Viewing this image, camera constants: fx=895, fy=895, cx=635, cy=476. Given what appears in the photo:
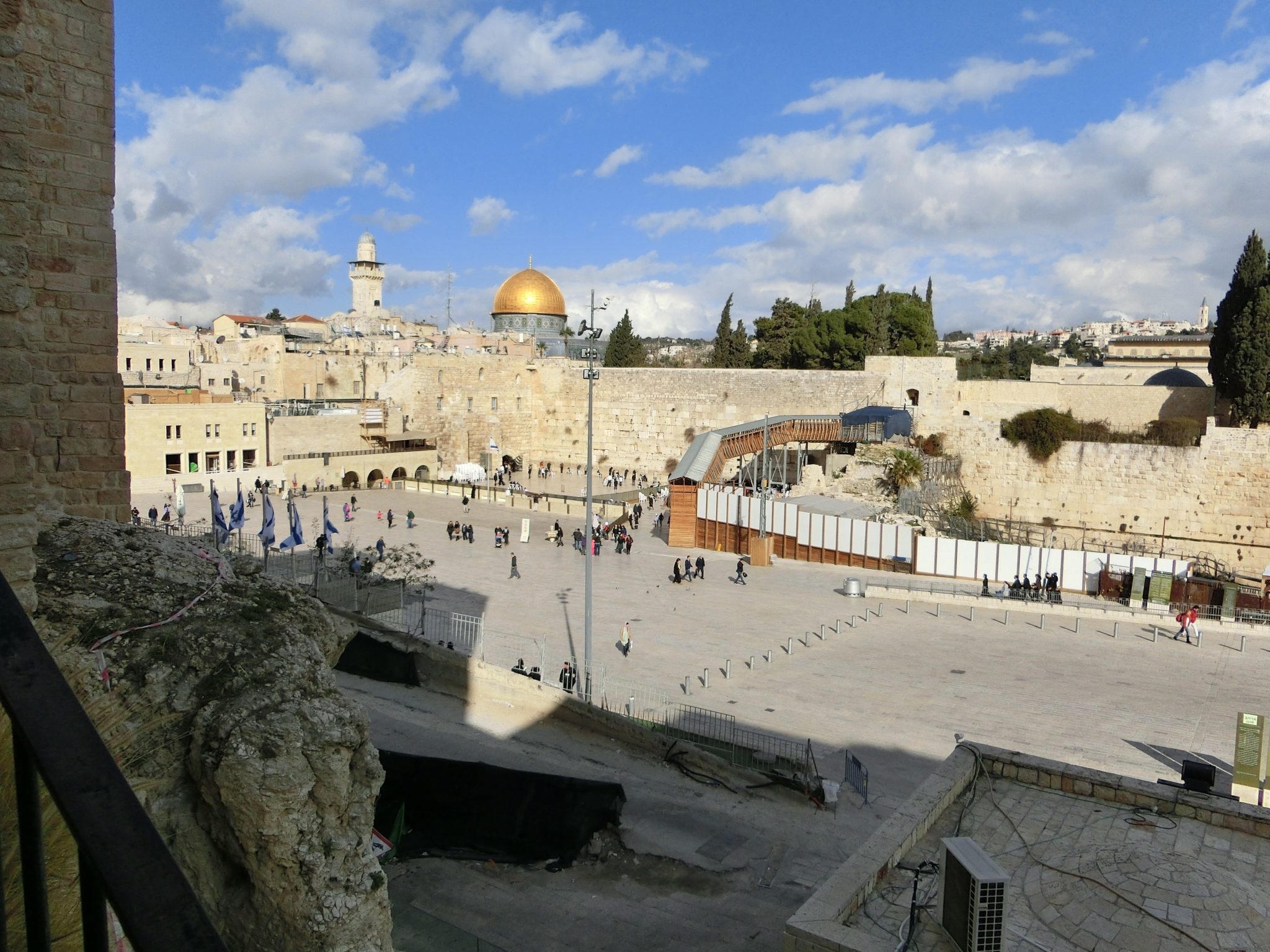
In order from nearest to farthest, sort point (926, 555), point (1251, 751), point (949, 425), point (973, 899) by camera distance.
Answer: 1. point (973, 899)
2. point (1251, 751)
3. point (926, 555)
4. point (949, 425)

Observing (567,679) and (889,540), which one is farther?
(889,540)

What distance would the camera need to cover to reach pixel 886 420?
30016 millimetres

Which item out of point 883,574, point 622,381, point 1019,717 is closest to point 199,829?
point 1019,717

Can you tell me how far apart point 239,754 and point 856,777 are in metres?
7.31

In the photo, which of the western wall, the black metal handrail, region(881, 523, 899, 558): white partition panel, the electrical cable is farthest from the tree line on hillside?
the black metal handrail

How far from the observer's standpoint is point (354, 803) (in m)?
3.93

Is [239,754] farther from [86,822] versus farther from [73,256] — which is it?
[73,256]

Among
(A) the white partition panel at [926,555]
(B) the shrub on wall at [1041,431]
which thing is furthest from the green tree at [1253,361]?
(A) the white partition panel at [926,555]

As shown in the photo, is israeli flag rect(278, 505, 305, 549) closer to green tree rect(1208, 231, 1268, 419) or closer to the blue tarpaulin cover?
the blue tarpaulin cover

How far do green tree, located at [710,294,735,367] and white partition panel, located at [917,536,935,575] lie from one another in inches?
956

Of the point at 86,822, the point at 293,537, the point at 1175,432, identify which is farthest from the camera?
the point at 1175,432

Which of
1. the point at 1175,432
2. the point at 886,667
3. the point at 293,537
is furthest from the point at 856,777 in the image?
the point at 1175,432

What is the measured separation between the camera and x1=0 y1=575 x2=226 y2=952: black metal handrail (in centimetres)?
96

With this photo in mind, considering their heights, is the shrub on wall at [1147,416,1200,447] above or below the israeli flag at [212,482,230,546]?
above
